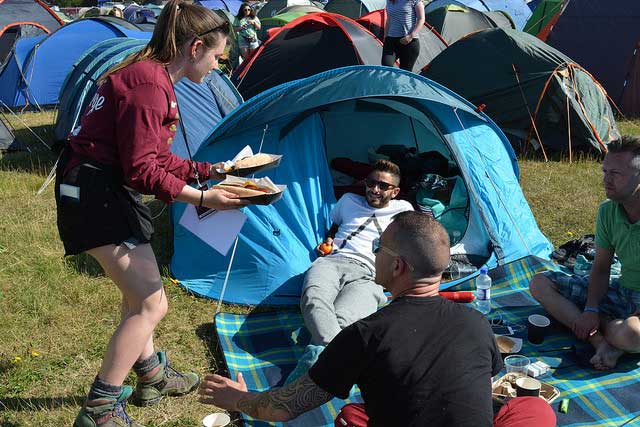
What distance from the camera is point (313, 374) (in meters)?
2.05

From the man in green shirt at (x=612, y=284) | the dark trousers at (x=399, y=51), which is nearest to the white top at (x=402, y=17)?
the dark trousers at (x=399, y=51)

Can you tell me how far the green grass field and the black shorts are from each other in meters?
1.02

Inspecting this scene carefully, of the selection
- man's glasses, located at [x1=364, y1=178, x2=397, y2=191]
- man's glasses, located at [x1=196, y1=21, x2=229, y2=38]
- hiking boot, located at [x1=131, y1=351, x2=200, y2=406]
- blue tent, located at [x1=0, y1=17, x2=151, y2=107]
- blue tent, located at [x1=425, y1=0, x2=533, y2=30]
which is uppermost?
man's glasses, located at [x1=196, y1=21, x2=229, y2=38]

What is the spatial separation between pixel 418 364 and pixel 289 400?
480 mm

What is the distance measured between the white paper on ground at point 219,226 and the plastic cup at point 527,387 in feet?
4.92

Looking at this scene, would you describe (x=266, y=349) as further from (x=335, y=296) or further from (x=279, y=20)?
(x=279, y=20)

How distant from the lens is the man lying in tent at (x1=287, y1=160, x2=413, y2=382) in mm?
3672

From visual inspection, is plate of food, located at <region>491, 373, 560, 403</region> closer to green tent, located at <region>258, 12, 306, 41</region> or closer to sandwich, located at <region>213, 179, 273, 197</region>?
sandwich, located at <region>213, 179, 273, 197</region>

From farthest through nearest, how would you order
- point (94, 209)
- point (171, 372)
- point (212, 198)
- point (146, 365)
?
1. point (171, 372)
2. point (146, 365)
3. point (212, 198)
4. point (94, 209)

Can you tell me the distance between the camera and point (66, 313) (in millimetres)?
4098

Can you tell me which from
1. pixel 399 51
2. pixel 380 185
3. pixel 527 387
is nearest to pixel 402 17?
pixel 399 51

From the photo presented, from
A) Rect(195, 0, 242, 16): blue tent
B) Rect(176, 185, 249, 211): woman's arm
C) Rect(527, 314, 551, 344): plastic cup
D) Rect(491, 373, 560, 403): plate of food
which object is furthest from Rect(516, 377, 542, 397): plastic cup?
Rect(195, 0, 242, 16): blue tent

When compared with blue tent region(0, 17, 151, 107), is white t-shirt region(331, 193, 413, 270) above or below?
above

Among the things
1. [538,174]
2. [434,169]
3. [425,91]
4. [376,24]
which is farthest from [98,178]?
[376,24]
